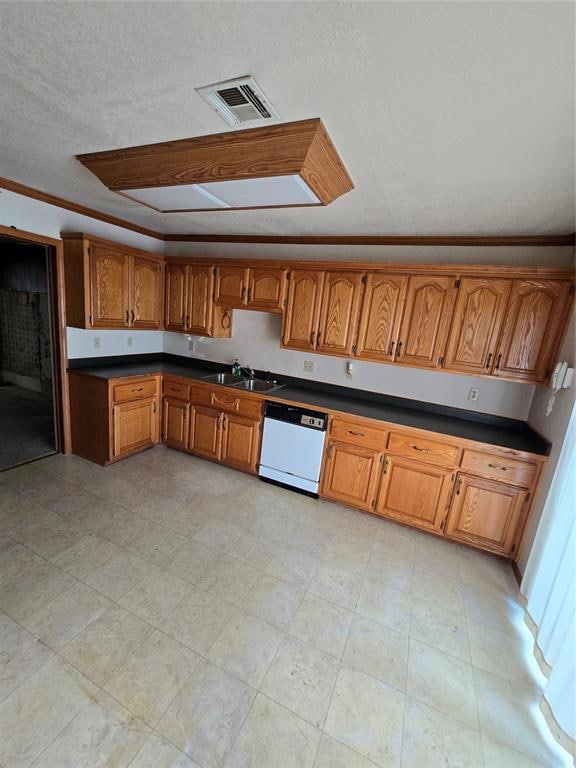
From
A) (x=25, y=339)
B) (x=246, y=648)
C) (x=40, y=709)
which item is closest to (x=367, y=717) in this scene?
(x=246, y=648)

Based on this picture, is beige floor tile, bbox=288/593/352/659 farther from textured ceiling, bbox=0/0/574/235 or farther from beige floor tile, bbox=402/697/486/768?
textured ceiling, bbox=0/0/574/235

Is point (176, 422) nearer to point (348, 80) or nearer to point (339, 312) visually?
point (339, 312)

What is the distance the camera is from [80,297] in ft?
9.68

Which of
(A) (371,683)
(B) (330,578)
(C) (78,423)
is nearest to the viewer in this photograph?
(A) (371,683)

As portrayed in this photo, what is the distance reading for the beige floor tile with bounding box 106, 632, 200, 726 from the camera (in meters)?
1.33

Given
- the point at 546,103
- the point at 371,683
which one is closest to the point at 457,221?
the point at 546,103

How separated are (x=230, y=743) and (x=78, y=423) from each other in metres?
2.96

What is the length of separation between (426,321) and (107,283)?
2947 mm

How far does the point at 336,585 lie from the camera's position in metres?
2.06

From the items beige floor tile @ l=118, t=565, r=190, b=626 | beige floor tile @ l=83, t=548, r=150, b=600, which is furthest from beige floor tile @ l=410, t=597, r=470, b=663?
beige floor tile @ l=83, t=548, r=150, b=600

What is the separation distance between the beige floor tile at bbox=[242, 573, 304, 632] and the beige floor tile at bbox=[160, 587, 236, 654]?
0.43 feet

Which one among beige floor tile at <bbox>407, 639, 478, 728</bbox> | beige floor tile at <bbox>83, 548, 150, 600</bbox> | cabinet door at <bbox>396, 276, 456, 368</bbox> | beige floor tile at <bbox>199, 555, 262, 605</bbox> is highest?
cabinet door at <bbox>396, 276, 456, 368</bbox>

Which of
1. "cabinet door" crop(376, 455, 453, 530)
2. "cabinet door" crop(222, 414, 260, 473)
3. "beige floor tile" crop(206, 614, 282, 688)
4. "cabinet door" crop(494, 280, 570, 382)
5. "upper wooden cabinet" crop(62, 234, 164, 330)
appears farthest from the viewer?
"cabinet door" crop(222, 414, 260, 473)

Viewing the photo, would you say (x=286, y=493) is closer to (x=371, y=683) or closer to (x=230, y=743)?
(x=371, y=683)
